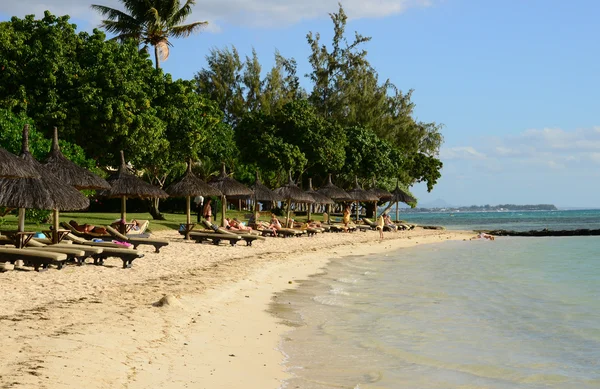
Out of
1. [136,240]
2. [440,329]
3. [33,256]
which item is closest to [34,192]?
[33,256]

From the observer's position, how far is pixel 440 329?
404 inches

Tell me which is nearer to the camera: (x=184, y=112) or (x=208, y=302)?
(x=208, y=302)

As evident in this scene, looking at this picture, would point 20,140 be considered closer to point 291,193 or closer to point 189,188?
point 189,188

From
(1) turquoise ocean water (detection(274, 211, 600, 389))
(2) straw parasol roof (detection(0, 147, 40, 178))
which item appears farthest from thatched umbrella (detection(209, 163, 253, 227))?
(2) straw parasol roof (detection(0, 147, 40, 178))

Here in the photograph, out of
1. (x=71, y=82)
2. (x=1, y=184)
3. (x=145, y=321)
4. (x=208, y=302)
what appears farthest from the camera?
(x=71, y=82)

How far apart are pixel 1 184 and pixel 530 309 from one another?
10.9 m

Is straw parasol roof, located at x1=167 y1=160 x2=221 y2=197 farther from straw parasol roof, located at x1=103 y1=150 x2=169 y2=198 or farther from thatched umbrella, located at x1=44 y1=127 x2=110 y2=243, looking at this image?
thatched umbrella, located at x1=44 y1=127 x2=110 y2=243

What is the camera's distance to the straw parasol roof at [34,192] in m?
13.2

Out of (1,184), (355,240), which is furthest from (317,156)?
(1,184)

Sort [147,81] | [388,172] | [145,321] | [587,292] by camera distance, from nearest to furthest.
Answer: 1. [145,321]
2. [587,292]
3. [147,81]
4. [388,172]

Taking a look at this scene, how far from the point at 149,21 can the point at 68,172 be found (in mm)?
19501

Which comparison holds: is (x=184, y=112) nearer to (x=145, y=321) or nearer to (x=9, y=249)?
(x=9, y=249)

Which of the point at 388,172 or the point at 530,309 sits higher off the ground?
the point at 388,172

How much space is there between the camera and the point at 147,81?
28797 millimetres
